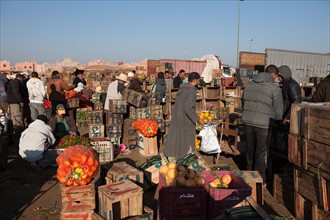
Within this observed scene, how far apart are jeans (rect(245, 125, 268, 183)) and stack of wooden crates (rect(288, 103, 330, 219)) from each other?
1.09m

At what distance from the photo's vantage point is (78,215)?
13.6 feet

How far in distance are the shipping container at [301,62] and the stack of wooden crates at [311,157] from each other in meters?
17.9

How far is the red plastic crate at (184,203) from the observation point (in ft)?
12.3

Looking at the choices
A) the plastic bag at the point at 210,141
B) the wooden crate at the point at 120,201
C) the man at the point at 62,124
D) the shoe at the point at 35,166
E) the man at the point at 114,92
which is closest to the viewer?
the wooden crate at the point at 120,201

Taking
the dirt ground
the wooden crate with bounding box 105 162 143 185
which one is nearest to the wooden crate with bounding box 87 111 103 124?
the dirt ground

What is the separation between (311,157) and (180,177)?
6.10ft

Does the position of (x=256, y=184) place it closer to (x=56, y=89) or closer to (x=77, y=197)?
(x=77, y=197)

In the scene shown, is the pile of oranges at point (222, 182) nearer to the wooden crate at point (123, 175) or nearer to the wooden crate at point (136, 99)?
the wooden crate at point (123, 175)

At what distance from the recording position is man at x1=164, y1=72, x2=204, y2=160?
575 centimetres

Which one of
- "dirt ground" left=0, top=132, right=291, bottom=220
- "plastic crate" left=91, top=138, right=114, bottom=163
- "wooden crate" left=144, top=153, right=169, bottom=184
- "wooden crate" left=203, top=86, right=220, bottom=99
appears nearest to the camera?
"dirt ground" left=0, top=132, right=291, bottom=220

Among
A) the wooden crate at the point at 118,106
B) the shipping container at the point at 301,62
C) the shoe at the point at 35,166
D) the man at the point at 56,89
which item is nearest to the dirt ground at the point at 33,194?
the shoe at the point at 35,166

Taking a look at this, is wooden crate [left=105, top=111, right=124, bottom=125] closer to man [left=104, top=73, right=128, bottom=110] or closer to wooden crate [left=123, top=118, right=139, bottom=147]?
wooden crate [left=123, top=118, right=139, bottom=147]

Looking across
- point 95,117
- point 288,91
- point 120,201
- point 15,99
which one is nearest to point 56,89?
point 95,117

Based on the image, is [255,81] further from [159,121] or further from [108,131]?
[108,131]
